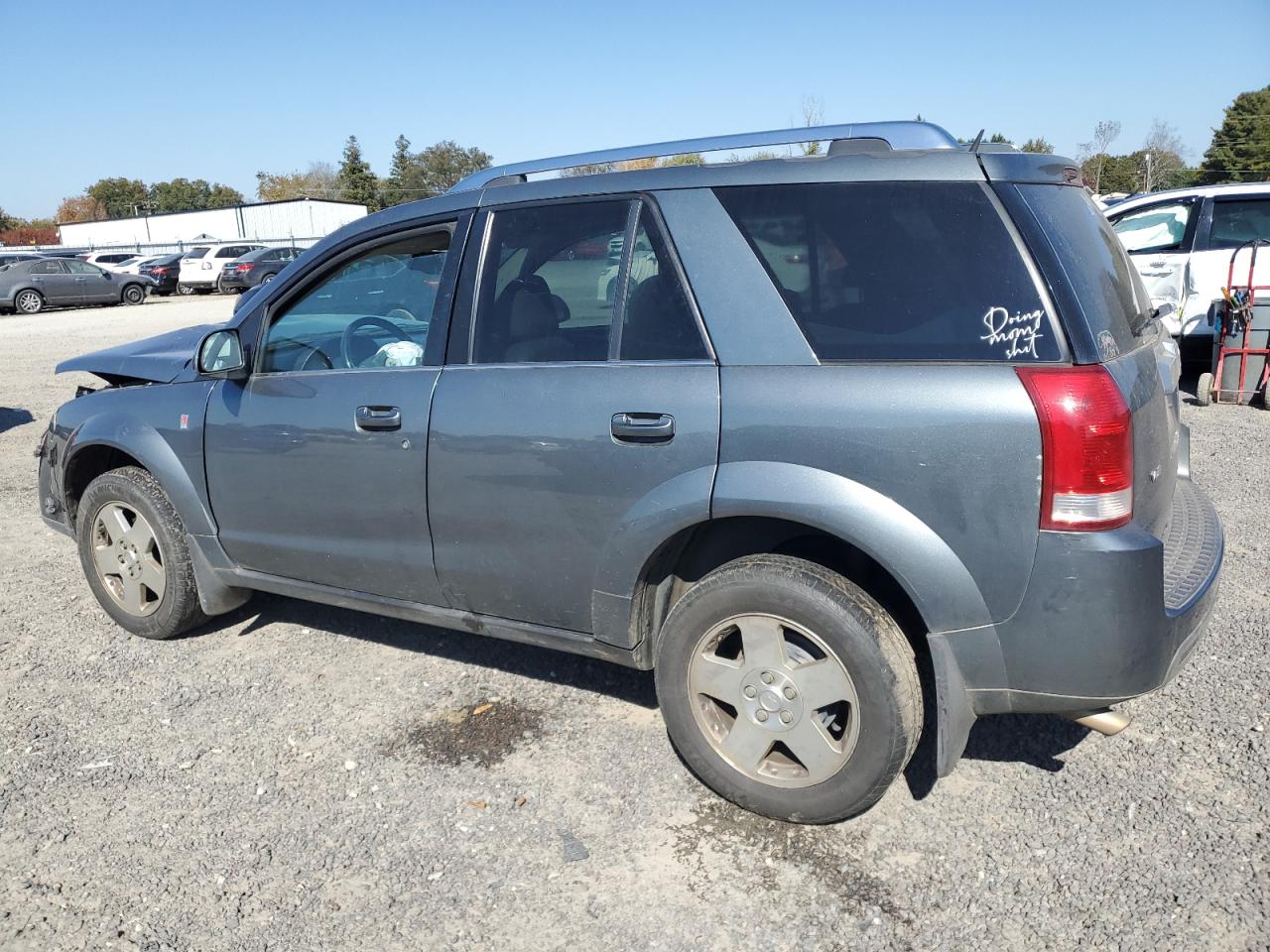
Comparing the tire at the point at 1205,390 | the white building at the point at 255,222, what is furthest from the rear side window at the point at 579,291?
the white building at the point at 255,222

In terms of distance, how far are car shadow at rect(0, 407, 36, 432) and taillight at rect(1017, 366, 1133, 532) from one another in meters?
10.2

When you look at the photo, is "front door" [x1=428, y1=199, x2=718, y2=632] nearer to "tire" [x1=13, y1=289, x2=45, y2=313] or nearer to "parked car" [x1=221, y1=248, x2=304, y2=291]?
"tire" [x1=13, y1=289, x2=45, y2=313]

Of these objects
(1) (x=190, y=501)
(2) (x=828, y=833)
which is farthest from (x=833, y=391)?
(1) (x=190, y=501)

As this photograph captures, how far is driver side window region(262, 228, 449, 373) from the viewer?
12.4ft

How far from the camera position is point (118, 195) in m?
104

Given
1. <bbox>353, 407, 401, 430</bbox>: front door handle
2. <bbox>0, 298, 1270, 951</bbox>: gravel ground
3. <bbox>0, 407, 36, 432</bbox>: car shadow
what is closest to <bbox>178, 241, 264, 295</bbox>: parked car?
<bbox>0, 407, 36, 432</bbox>: car shadow

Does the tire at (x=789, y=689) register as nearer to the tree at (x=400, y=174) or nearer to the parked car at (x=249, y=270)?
the parked car at (x=249, y=270)

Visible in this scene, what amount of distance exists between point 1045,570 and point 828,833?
1.07 metres

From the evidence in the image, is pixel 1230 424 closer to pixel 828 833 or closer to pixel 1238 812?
pixel 1238 812

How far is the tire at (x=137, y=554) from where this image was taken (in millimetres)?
4379

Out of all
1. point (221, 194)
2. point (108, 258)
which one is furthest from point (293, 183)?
point (108, 258)

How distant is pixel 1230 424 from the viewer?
8516 millimetres

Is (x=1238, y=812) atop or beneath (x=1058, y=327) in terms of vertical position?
beneath

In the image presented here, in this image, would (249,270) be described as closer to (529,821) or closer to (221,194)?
(529,821)
